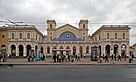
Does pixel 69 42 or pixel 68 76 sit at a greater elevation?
pixel 69 42

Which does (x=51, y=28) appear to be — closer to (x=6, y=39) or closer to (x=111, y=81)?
(x=6, y=39)

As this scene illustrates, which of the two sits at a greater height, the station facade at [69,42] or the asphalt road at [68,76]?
the station facade at [69,42]

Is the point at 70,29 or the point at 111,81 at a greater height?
the point at 70,29

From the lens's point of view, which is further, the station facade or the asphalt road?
the station facade

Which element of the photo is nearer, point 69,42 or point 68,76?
point 68,76

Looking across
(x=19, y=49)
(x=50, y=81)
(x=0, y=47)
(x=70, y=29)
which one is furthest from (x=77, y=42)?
(x=50, y=81)

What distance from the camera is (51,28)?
374ft

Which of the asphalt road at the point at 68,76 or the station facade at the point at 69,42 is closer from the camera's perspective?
the asphalt road at the point at 68,76

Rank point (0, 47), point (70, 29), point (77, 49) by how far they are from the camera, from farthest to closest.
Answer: point (70, 29), point (77, 49), point (0, 47)

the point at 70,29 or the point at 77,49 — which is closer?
the point at 77,49

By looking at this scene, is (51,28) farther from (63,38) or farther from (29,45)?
(29,45)

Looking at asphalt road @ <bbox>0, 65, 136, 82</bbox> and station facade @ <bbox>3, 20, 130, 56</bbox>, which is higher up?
station facade @ <bbox>3, 20, 130, 56</bbox>

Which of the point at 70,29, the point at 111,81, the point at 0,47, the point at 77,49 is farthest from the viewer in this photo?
the point at 70,29

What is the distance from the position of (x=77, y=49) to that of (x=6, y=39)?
25117mm
